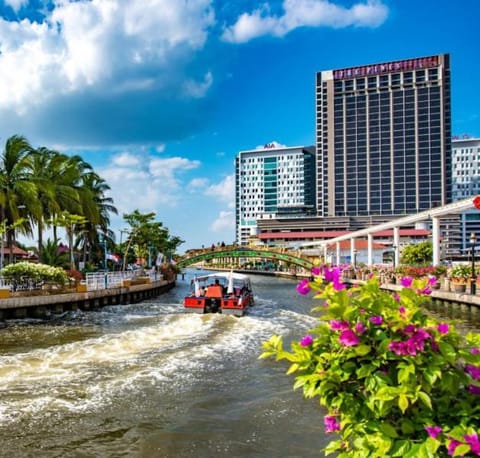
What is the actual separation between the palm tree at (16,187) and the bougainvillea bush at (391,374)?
28.5m

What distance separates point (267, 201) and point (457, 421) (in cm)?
15539

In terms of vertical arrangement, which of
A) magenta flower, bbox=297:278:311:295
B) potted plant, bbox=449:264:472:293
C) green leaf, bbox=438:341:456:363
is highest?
magenta flower, bbox=297:278:311:295

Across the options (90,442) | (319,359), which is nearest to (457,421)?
(319,359)

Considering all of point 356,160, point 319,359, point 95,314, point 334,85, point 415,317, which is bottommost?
point 95,314

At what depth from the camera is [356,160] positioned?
13112 centimetres

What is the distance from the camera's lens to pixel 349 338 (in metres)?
2.89

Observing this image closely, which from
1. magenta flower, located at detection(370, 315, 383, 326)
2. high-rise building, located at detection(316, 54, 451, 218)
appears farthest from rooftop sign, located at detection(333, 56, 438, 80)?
magenta flower, located at detection(370, 315, 383, 326)

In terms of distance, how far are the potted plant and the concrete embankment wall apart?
21.4 m

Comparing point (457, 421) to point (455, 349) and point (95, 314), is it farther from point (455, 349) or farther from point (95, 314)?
point (95, 314)

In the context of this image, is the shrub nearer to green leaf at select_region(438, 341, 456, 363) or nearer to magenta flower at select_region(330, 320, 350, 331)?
magenta flower at select_region(330, 320, 350, 331)

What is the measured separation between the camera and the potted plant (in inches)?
1103

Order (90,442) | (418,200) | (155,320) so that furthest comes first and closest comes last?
1. (418,200)
2. (155,320)
3. (90,442)

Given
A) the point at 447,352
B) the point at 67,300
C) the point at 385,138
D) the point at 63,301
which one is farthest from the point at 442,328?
the point at 385,138

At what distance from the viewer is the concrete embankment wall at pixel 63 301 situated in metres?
22.1
